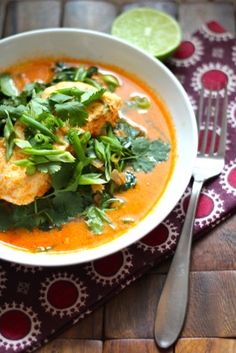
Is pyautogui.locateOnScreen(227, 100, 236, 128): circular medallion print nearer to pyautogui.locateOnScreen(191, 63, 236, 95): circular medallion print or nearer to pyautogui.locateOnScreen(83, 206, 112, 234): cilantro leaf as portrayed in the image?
pyautogui.locateOnScreen(191, 63, 236, 95): circular medallion print

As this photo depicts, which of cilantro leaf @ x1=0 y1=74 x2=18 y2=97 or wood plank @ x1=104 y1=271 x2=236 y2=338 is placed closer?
wood plank @ x1=104 y1=271 x2=236 y2=338

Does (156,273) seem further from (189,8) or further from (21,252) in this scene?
(189,8)

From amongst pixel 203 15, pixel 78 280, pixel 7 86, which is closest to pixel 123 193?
pixel 78 280

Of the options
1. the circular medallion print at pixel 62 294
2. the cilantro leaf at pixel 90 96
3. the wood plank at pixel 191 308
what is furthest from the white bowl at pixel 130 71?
the cilantro leaf at pixel 90 96

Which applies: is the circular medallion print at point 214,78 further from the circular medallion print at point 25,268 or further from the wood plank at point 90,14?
the circular medallion print at point 25,268

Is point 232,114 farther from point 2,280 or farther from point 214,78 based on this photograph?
point 2,280

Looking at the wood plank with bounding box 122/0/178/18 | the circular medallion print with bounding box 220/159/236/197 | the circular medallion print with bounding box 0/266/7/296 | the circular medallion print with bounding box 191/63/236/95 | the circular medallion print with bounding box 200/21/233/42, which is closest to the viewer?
the circular medallion print with bounding box 0/266/7/296

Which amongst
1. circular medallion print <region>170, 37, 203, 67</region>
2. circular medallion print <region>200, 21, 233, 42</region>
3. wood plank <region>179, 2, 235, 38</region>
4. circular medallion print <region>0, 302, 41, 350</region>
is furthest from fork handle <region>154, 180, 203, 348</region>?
wood plank <region>179, 2, 235, 38</region>
